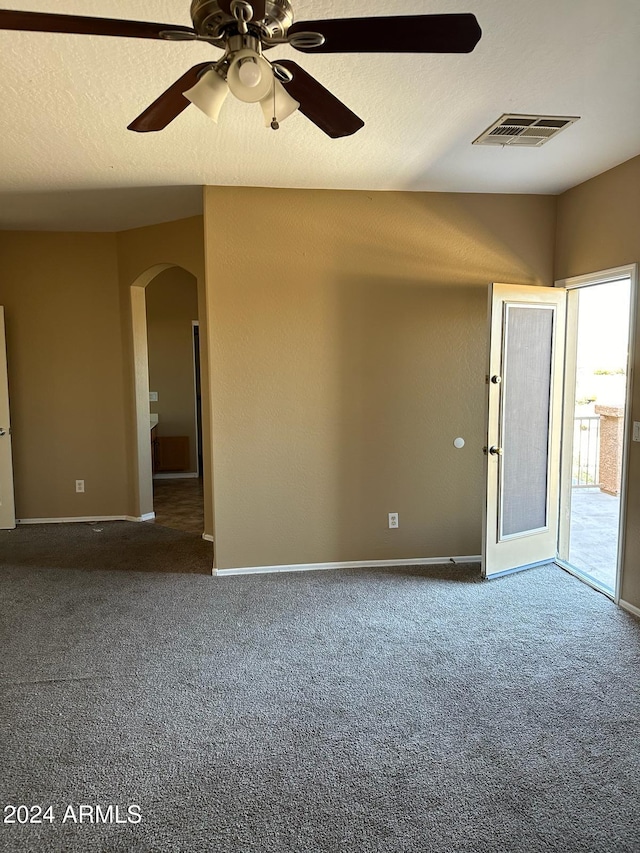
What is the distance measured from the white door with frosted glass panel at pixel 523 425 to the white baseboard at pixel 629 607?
727mm

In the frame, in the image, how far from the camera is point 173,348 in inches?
286

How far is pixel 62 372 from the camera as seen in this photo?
210 inches

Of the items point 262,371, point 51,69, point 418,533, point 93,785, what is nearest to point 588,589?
point 418,533

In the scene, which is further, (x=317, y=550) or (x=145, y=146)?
(x=317, y=550)

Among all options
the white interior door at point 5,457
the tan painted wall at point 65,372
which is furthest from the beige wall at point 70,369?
the white interior door at point 5,457

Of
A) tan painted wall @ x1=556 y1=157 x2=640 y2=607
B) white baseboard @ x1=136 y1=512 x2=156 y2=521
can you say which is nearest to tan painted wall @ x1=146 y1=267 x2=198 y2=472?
white baseboard @ x1=136 y1=512 x2=156 y2=521

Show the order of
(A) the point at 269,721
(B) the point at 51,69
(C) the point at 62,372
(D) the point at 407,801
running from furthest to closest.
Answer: (C) the point at 62,372, (A) the point at 269,721, (B) the point at 51,69, (D) the point at 407,801

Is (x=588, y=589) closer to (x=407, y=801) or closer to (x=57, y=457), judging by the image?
(x=407, y=801)

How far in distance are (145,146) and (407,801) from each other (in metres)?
3.30

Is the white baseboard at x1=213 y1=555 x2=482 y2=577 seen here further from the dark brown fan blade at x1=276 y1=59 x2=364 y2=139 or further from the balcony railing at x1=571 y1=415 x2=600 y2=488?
the balcony railing at x1=571 y1=415 x2=600 y2=488

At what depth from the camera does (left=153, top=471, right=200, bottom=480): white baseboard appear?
747 centimetres

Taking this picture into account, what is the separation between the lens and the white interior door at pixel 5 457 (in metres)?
5.11

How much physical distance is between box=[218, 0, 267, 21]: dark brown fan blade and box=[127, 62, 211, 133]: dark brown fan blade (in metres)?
0.24

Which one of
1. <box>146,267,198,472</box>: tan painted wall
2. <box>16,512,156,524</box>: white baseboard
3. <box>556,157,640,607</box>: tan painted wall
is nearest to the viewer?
<box>556,157,640,607</box>: tan painted wall
